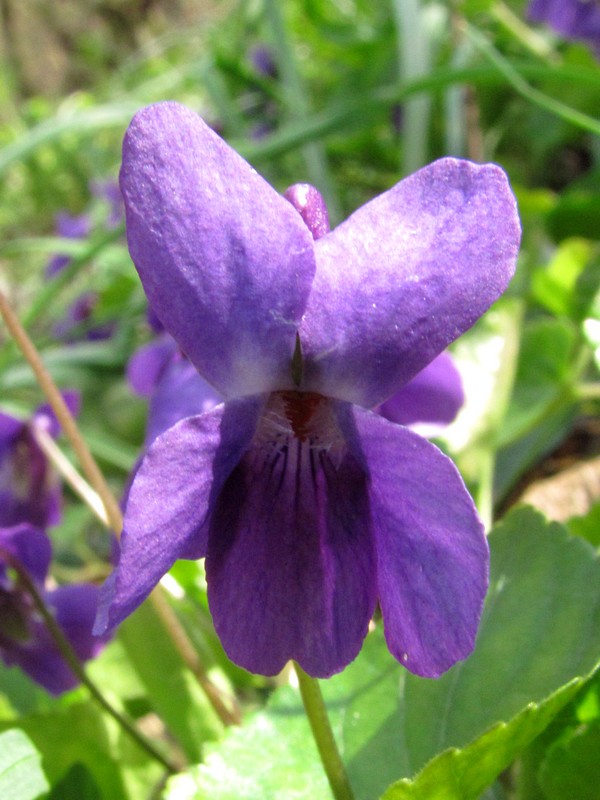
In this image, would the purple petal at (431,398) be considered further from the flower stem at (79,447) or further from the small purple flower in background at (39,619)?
the small purple flower in background at (39,619)

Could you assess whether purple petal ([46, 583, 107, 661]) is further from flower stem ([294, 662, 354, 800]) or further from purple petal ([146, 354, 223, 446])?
flower stem ([294, 662, 354, 800])

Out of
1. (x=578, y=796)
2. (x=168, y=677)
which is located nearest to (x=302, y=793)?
(x=578, y=796)

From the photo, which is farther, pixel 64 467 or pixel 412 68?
pixel 412 68

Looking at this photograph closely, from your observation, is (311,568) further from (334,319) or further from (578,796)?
(578,796)

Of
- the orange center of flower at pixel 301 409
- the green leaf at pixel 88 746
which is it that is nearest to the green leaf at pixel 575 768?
the orange center of flower at pixel 301 409

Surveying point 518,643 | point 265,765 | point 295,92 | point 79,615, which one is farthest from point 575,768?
point 295,92

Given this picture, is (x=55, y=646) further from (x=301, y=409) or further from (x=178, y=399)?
(x=301, y=409)
